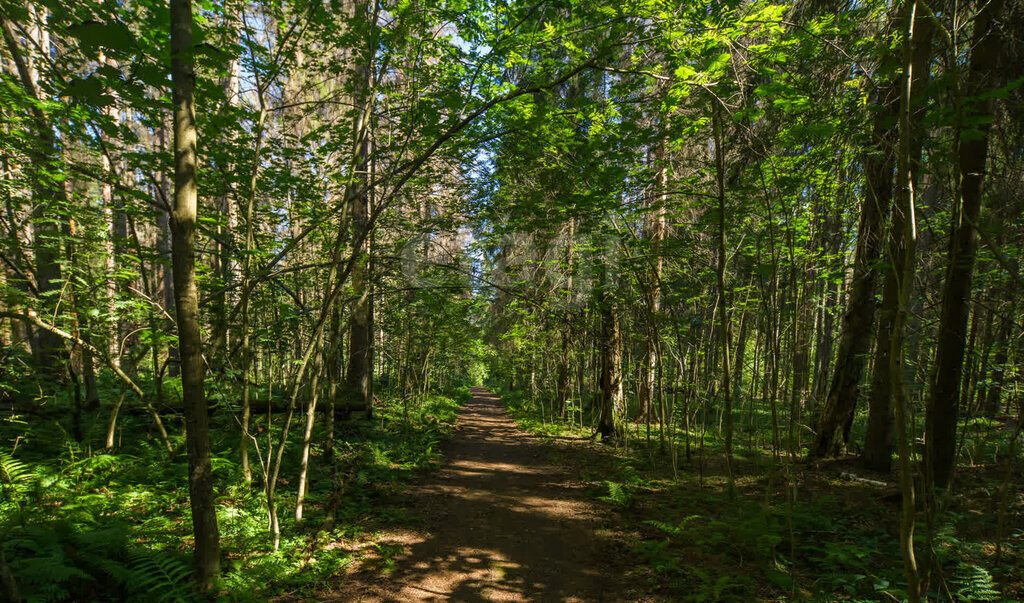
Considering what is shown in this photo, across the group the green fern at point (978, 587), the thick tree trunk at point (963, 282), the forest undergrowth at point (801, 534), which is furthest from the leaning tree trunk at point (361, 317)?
the thick tree trunk at point (963, 282)

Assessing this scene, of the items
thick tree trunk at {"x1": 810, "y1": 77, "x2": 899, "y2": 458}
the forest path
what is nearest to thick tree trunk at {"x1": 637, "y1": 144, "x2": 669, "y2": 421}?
the forest path

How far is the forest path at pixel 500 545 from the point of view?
4113 mm

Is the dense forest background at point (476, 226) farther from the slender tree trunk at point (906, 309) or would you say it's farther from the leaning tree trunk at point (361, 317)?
the leaning tree trunk at point (361, 317)

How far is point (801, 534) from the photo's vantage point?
4680mm

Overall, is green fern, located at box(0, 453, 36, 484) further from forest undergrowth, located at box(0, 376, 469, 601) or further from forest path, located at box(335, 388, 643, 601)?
forest path, located at box(335, 388, 643, 601)

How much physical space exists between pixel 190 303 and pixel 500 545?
166 inches

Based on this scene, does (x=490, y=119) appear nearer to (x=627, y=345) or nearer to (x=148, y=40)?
(x=148, y=40)

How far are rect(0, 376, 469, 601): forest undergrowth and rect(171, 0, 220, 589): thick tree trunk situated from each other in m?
0.55

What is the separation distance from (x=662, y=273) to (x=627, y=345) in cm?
191

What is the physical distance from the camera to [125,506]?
450cm

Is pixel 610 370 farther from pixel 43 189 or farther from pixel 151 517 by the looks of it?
pixel 43 189

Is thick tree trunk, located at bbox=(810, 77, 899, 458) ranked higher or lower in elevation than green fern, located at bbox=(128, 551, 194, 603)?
higher

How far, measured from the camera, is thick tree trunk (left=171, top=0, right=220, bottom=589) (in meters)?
3.04

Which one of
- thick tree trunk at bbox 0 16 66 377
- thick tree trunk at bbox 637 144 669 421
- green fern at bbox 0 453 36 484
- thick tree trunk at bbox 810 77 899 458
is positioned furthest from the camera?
thick tree trunk at bbox 810 77 899 458
